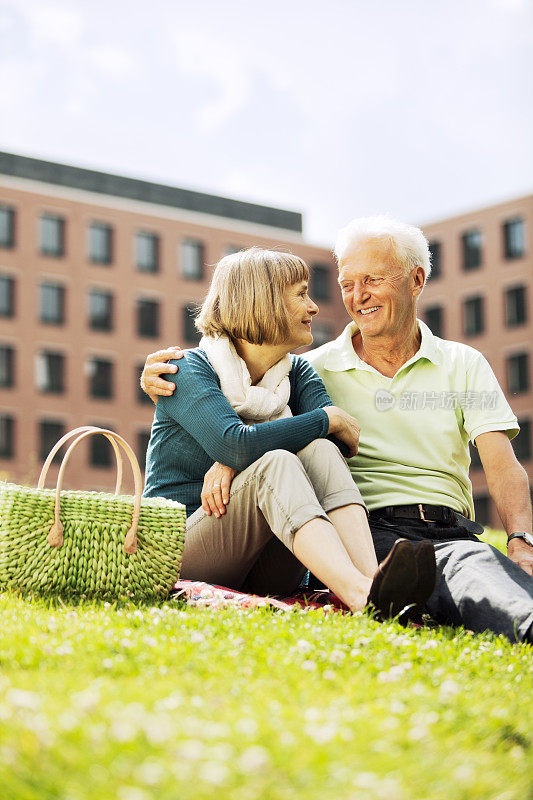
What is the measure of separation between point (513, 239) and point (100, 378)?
21328 millimetres

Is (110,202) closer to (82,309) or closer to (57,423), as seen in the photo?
(82,309)

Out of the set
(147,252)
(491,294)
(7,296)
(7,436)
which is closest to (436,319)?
(491,294)

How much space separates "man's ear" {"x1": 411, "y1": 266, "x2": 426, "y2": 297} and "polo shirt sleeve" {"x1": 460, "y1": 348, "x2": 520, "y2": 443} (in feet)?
1.59

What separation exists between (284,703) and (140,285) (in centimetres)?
5222

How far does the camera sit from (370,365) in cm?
585

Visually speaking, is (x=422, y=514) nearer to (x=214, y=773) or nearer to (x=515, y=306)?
(x=214, y=773)

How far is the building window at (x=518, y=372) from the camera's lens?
169ft

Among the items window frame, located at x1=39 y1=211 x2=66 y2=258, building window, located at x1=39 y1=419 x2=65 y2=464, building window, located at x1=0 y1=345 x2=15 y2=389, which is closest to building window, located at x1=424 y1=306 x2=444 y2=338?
window frame, located at x1=39 y1=211 x2=66 y2=258

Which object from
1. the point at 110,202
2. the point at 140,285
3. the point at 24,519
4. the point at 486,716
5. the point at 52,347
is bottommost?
the point at 486,716

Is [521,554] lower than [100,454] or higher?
lower

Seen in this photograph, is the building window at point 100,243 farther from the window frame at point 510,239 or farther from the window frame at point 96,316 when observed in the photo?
the window frame at point 510,239

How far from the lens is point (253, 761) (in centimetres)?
229

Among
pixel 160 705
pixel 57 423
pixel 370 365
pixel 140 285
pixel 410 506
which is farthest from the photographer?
pixel 140 285

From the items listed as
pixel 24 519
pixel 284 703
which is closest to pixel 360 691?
→ pixel 284 703
